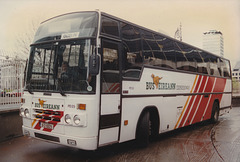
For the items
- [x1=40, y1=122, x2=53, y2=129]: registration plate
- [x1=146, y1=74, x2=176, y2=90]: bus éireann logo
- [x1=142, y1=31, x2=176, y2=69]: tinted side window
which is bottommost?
[x1=40, y1=122, x2=53, y2=129]: registration plate

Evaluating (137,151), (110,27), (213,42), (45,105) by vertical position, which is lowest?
(137,151)

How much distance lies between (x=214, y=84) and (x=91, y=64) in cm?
851

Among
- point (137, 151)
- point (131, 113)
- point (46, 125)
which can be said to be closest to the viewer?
point (46, 125)

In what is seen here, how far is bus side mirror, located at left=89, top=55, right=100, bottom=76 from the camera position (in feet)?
17.0

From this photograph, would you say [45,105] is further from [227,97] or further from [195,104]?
[227,97]

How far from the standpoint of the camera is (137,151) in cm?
689

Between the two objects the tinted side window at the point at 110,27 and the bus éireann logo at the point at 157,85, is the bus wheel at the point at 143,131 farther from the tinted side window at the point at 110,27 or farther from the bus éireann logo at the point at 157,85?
the tinted side window at the point at 110,27

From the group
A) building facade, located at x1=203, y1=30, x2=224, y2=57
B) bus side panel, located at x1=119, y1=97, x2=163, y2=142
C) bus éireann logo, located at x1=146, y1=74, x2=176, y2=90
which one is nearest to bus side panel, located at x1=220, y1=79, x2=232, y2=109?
bus éireann logo, located at x1=146, y1=74, x2=176, y2=90

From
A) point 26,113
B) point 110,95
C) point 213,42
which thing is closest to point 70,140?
point 110,95

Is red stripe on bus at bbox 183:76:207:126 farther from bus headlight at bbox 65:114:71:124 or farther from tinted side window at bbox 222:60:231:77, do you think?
bus headlight at bbox 65:114:71:124

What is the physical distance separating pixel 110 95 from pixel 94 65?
3.06ft

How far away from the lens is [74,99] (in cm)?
542

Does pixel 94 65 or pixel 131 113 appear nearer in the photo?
pixel 94 65

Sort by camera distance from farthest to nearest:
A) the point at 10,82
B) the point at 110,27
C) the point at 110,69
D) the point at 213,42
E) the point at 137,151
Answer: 1. the point at 213,42
2. the point at 10,82
3. the point at 137,151
4. the point at 110,27
5. the point at 110,69
